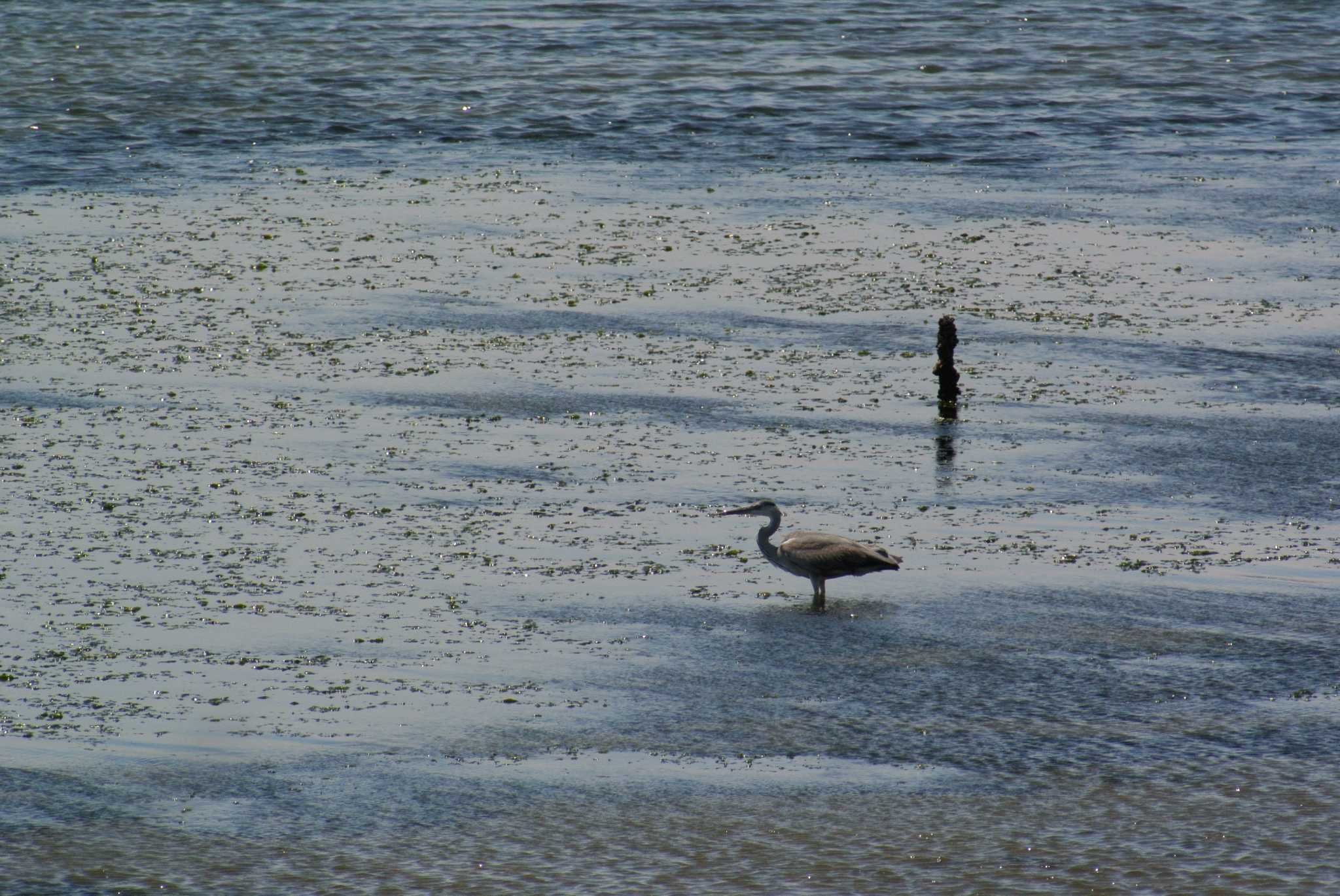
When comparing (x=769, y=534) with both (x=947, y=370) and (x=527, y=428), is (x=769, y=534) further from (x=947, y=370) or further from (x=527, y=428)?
(x=947, y=370)

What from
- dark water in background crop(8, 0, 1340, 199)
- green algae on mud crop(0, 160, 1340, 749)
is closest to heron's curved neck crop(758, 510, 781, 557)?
green algae on mud crop(0, 160, 1340, 749)

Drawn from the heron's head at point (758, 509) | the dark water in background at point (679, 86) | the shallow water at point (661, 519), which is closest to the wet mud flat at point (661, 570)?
the shallow water at point (661, 519)

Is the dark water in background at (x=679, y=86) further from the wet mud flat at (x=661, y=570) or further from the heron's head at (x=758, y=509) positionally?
the heron's head at (x=758, y=509)

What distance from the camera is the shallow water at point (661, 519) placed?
9.48 m

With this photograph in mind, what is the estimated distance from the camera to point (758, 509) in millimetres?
12969

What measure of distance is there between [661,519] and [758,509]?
40.0 inches

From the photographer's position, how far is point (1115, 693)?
10812 millimetres

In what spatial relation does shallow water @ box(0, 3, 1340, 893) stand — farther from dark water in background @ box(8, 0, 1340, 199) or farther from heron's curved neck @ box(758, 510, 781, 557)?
dark water in background @ box(8, 0, 1340, 199)

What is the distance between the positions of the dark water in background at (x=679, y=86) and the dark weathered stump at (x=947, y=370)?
12078 millimetres

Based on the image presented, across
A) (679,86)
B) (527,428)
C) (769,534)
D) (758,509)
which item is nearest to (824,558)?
(769,534)

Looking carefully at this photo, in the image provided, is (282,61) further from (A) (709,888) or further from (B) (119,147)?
(A) (709,888)

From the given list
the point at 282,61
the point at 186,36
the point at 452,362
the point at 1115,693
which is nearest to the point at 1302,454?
the point at 1115,693

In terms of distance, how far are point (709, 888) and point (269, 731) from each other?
2.65 m

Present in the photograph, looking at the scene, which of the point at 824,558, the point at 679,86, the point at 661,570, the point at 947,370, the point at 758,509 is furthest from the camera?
the point at 679,86
